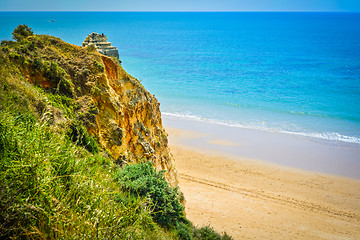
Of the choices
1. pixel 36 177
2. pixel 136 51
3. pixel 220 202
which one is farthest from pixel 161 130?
pixel 136 51

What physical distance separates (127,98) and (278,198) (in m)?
13.4

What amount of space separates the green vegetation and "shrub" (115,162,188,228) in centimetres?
3

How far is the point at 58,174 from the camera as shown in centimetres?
595

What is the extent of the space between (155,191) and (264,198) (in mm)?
12914

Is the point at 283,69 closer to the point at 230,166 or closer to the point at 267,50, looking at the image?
the point at 267,50

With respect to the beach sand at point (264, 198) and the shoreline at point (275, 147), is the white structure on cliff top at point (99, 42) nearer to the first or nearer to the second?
the beach sand at point (264, 198)

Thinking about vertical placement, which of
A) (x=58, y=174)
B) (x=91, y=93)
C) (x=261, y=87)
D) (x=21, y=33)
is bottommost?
(x=58, y=174)

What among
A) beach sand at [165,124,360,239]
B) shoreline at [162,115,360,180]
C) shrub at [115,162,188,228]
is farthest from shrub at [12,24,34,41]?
shoreline at [162,115,360,180]

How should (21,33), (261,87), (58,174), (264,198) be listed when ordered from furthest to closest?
1. (261,87)
2. (264,198)
3. (21,33)
4. (58,174)

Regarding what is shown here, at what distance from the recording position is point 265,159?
25.6 m

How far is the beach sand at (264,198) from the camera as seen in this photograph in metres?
16.7

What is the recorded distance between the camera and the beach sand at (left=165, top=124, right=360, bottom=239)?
16.7m

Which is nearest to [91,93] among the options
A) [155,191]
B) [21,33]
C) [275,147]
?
[21,33]

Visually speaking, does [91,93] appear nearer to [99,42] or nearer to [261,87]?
[99,42]
